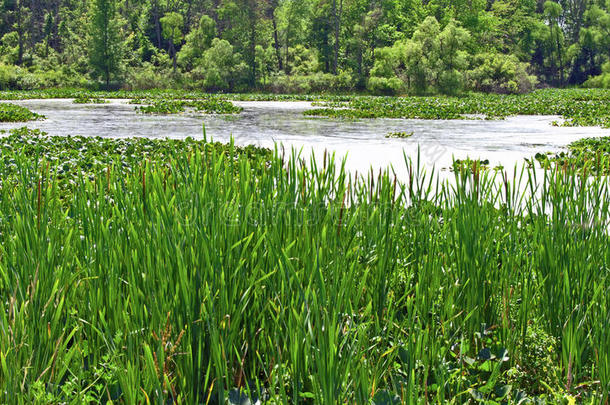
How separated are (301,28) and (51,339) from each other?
54859 millimetres

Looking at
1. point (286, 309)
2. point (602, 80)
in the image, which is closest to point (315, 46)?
point (602, 80)

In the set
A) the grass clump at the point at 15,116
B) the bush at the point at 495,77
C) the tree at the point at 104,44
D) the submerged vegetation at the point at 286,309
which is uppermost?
the tree at the point at 104,44

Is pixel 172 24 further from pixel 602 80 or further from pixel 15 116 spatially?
pixel 602 80

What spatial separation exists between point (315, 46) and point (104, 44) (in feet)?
66.1

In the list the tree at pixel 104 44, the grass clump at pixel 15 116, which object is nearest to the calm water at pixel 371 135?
the grass clump at pixel 15 116

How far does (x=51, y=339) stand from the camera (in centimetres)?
188

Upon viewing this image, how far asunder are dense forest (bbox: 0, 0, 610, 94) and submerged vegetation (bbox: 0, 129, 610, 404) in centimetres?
3558

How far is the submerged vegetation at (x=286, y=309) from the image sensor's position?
5.75ft

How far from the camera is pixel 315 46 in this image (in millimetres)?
56094

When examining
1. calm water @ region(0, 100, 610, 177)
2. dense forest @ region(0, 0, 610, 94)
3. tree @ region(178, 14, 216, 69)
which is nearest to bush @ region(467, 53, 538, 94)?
dense forest @ region(0, 0, 610, 94)

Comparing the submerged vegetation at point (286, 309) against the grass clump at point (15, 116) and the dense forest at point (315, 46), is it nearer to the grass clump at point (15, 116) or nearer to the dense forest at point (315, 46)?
the grass clump at point (15, 116)

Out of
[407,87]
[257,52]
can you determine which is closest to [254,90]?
[257,52]

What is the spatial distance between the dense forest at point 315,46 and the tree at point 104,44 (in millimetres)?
84

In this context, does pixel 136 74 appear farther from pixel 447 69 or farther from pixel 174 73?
pixel 447 69
